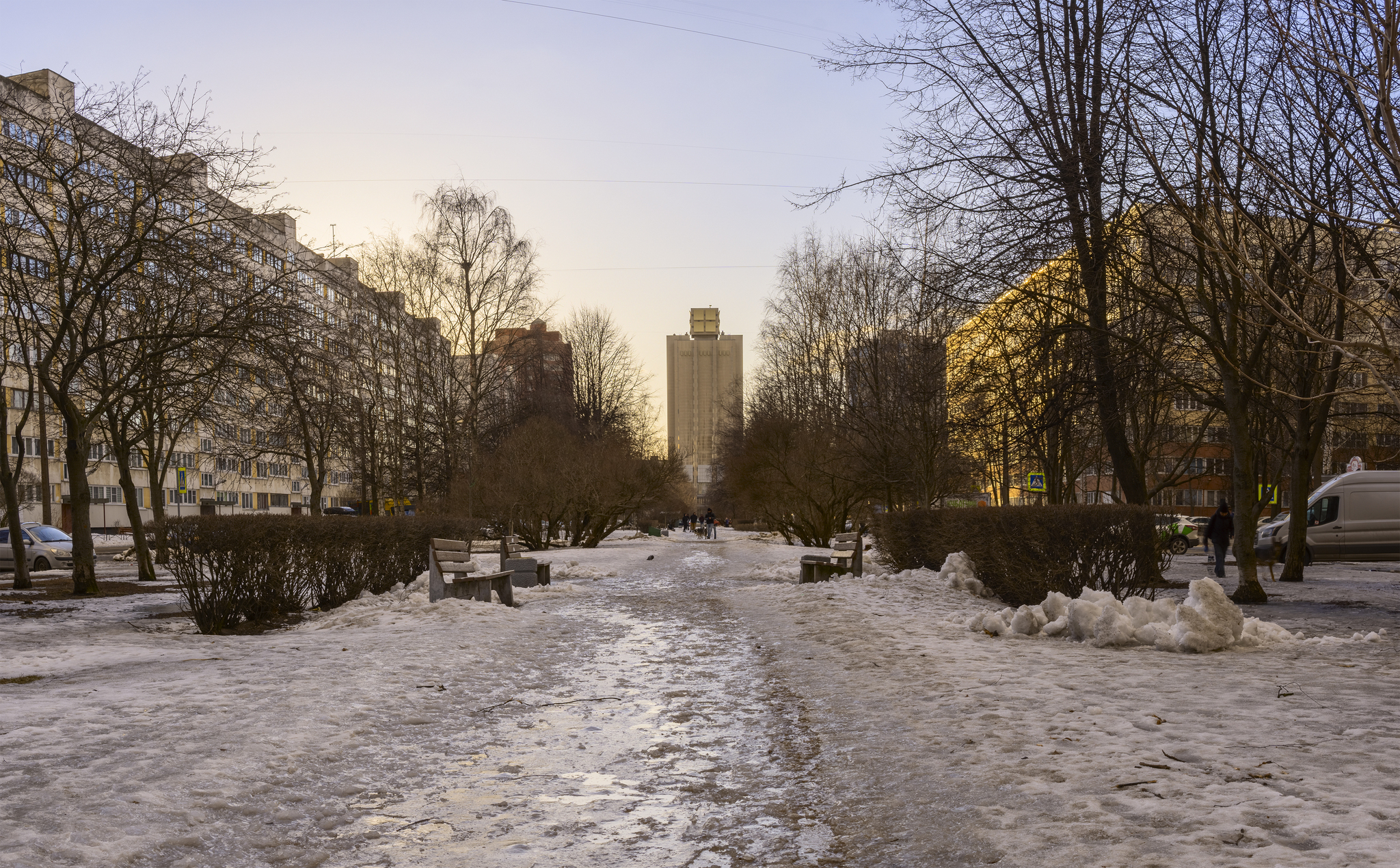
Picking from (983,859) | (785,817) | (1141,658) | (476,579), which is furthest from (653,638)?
(983,859)

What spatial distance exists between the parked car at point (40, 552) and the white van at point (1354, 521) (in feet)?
111

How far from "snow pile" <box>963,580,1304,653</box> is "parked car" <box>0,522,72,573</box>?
28.8 meters

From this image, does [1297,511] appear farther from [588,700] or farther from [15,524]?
[15,524]

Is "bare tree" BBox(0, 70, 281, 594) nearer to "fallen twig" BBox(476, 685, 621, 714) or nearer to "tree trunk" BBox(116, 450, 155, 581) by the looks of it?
"tree trunk" BBox(116, 450, 155, 581)

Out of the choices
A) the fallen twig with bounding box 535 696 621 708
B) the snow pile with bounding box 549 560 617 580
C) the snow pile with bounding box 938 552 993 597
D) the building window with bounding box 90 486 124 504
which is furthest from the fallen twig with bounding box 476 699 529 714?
the building window with bounding box 90 486 124 504

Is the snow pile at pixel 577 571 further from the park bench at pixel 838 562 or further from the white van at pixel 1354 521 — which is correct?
the white van at pixel 1354 521

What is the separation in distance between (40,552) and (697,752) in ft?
102

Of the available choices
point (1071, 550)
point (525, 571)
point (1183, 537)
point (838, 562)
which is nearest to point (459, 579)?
point (525, 571)

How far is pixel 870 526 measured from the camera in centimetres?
2398

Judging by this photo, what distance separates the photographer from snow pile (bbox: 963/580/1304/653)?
877cm

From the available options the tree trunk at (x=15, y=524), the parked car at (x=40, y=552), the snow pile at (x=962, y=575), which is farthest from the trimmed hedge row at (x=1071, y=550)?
the parked car at (x=40, y=552)

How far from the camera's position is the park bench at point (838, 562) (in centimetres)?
1930

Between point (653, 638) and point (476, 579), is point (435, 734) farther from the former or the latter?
point (476, 579)

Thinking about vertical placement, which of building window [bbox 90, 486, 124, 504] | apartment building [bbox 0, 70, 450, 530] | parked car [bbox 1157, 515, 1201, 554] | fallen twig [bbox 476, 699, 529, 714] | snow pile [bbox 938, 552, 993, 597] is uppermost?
apartment building [bbox 0, 70, 450, 530]
